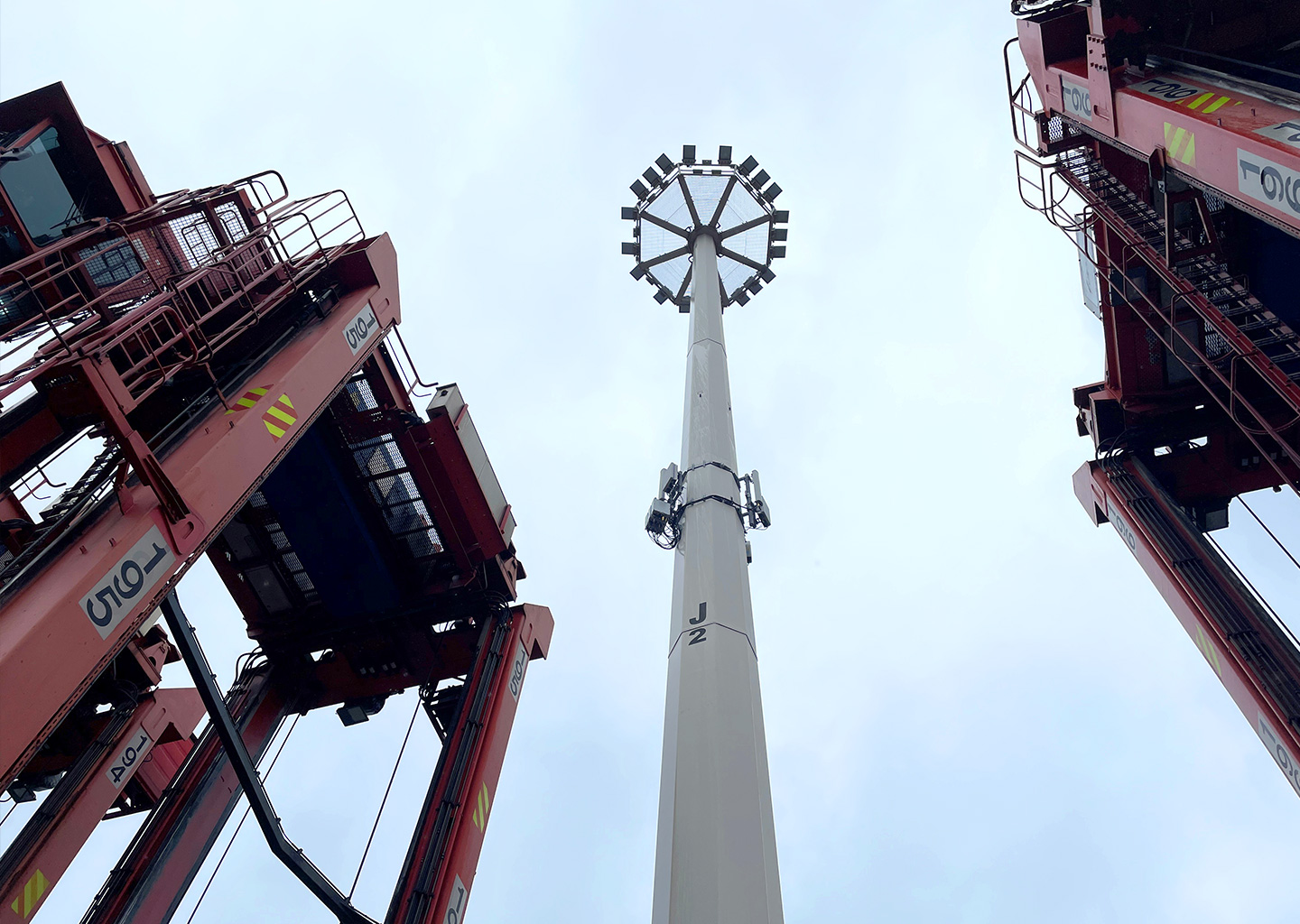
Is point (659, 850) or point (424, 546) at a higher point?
point (424, 546)

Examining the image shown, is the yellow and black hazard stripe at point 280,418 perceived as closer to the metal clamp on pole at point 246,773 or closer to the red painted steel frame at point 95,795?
the metal clamp on pole at point 246,773

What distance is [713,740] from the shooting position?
730 cm

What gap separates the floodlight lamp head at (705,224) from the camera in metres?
24.4

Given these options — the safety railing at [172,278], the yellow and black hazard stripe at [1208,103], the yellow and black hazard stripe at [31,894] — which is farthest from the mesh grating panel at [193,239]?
the yellow and black hazard stripe at [1208,103]

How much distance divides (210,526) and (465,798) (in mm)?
5245

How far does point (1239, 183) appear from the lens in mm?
8281

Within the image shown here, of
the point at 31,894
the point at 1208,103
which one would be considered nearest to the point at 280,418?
the point at 31,894

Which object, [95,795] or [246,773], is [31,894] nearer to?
[95,795]

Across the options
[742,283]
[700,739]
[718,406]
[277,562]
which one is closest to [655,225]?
[742,283]

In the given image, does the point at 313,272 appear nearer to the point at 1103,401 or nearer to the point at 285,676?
the point at 285,676

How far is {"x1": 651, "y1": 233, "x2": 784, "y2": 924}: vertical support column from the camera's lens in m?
6.25

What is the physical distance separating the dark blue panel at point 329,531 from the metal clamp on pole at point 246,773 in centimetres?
298

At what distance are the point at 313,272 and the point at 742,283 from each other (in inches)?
635

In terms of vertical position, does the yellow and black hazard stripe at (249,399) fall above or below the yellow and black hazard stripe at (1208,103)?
below
